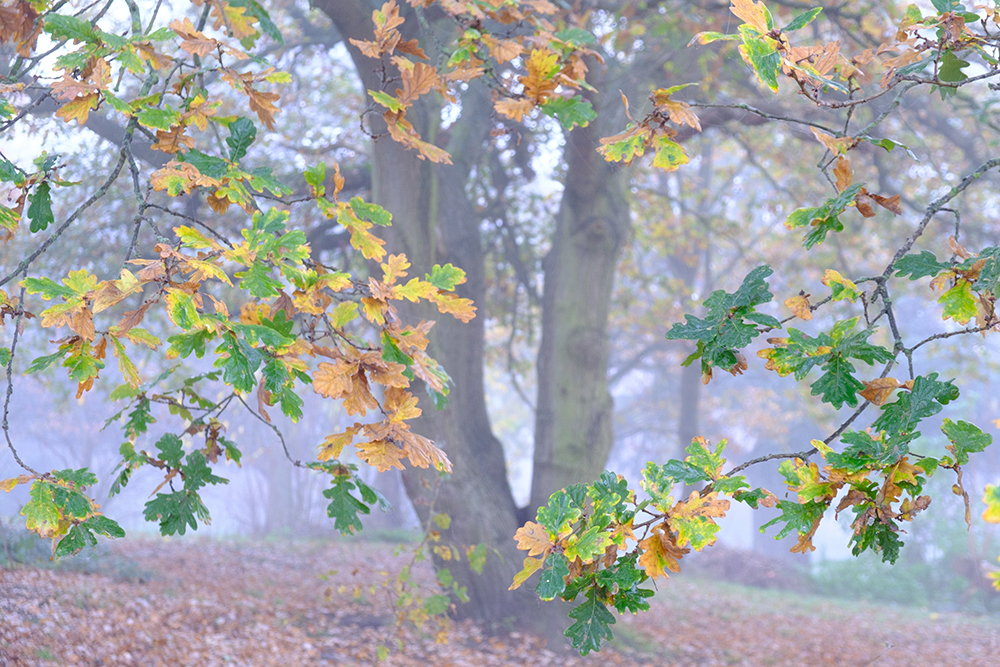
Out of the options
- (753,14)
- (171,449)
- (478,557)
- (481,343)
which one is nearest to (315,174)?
(171,449)

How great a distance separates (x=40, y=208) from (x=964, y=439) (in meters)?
2.31

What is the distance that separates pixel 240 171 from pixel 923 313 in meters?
24.5

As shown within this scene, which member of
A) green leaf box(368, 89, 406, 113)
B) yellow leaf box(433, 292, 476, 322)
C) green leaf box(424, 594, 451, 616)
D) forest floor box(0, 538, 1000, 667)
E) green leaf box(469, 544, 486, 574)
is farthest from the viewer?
green leaf box(469, 544, 486, 574)

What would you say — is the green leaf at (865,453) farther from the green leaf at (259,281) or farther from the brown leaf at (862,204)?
the green leaf at (259,281)

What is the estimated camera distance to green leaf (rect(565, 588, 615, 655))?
1.41m

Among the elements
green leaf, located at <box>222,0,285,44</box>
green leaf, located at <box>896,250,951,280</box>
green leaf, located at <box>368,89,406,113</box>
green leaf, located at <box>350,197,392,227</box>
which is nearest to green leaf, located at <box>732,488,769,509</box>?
green leaf, located at <box>896,250,951,280</box>

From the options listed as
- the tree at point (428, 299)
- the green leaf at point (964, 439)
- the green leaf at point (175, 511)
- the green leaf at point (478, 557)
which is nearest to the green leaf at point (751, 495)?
the tree at point (428, 299)

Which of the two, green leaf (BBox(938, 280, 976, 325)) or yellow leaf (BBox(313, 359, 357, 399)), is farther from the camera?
yellow leaf (BBox(313, 359, 357, 399))

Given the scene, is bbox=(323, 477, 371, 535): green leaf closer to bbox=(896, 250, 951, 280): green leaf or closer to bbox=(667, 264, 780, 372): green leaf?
bbox=(667, 264, 780, 372): green leaf

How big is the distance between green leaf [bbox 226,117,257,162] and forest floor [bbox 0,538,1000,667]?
2.24m

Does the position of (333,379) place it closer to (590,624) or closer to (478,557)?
(590,624)

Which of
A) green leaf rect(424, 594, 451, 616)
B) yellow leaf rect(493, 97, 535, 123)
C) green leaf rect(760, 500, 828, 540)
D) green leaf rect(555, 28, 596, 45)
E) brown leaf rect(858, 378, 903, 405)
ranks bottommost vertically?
green leaf rect(424, 594, 451, 616)

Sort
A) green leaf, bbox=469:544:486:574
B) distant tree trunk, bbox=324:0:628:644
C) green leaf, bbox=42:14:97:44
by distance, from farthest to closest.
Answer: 1. distant tree trunk, bbox=324:0:628:644
2. green leaf, bbox=469:544:486:574
3. green leaf, bbox=42:14:97:44

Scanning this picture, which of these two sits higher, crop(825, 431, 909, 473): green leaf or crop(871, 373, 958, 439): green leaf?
crop(871, 373, 958, 439): green leaf
